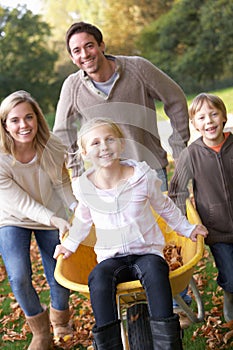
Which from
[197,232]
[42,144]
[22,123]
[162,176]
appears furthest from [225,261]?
[22,123]

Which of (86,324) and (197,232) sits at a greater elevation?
(197,232)

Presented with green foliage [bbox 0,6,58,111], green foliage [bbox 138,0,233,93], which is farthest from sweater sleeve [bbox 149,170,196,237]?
green foliage [bbox 0,6,58,111]

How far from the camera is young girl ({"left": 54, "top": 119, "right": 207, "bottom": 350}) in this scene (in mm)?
2412

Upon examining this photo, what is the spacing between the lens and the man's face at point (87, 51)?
3234 mm

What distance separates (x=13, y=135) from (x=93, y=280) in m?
1.06

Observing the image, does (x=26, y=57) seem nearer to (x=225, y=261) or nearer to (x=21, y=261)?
(x=21, y=261)

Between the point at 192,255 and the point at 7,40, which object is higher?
the point at 7,40

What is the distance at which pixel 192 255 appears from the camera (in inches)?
109

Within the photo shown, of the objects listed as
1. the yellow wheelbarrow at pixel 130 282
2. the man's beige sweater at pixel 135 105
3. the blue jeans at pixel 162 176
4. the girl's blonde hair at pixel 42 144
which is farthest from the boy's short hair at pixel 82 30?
the yellow wheelbarrow at pixel 130 282

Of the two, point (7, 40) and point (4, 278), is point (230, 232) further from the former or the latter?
point (7, 40)

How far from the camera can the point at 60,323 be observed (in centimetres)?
363

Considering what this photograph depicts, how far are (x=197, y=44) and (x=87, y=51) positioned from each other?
16.7 meters

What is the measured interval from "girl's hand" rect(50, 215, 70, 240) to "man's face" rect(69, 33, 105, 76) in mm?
872

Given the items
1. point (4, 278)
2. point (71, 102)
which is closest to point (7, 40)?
point (4, 278)
